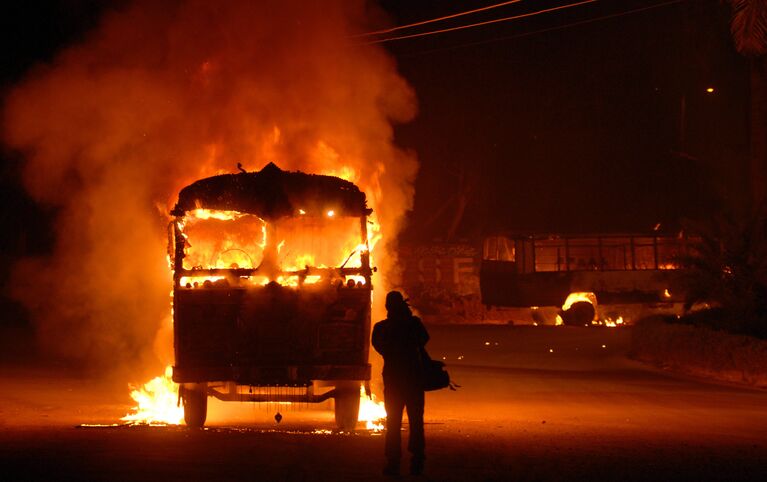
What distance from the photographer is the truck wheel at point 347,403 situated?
13.6 meters

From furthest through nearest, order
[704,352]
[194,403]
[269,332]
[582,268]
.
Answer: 1. [582,268]
2. [704,352]
3. [194,403]
4. [269,332]

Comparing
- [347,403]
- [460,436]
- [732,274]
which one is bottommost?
[460,436]

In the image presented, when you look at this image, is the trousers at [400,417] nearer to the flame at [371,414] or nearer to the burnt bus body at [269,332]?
the burnt bus body at [269,332]

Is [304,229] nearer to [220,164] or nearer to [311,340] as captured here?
[311,340]

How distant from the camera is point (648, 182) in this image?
54.5 metres

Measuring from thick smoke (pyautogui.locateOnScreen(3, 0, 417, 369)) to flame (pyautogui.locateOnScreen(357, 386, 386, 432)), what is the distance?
9.81 ft

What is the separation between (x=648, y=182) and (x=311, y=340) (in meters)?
43.7

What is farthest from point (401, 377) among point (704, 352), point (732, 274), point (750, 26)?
point (750, 26)

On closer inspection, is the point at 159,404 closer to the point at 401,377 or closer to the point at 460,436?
the point at 460,436

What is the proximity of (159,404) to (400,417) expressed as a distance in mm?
7317

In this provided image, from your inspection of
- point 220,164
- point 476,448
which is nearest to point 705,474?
point 476,448

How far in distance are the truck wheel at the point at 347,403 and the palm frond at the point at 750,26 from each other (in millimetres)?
14273

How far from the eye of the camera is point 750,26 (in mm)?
23234

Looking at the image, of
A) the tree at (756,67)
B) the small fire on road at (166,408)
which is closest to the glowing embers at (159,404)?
the small fire on road at (166,408)
